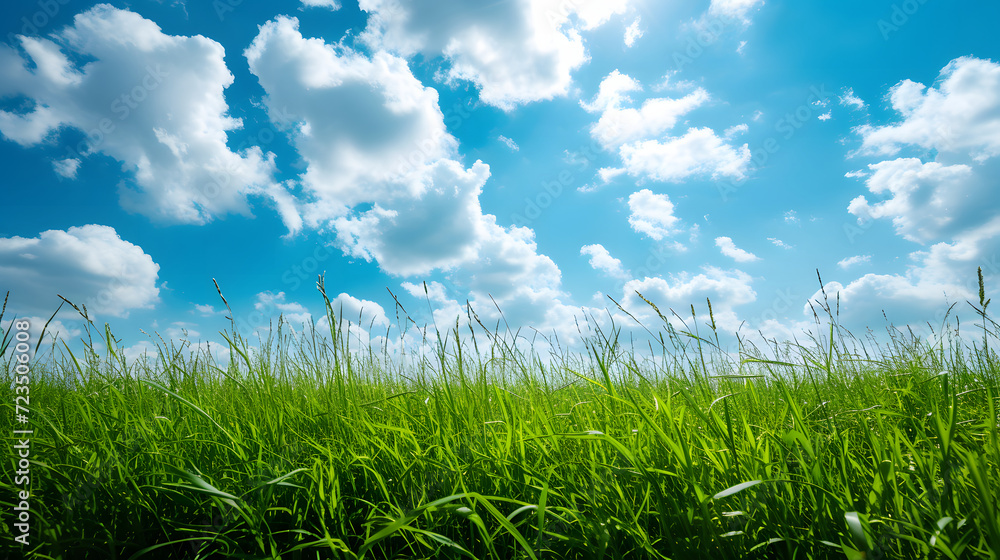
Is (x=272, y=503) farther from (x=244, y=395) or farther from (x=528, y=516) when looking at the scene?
(x=244, y=395)

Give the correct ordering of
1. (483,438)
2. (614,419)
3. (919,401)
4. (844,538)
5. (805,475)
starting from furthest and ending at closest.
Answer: (919,401) → (614,419) → (483,438) → (805,475) → (844,538)

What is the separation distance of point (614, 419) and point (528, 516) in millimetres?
822

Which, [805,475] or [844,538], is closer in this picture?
[844,538]

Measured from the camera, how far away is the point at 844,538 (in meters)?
1.15

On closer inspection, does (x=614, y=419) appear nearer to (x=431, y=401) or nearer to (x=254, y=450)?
(x=431, y=401)

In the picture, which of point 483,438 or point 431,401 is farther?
point 431,401

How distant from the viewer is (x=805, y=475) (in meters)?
1.28

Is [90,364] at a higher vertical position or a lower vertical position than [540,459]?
higher

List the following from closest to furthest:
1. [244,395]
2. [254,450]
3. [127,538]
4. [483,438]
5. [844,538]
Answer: [844,538] → [127,538] → [483,438] → [254,450] → [244,395]

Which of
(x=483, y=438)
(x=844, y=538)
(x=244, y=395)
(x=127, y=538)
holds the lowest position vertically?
(x=844, y=538)

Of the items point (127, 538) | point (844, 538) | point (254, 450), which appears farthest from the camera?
point (254, 450)

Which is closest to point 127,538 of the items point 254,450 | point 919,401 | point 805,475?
point 254,450

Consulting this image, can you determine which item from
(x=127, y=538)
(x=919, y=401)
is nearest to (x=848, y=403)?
(x=919, y=401)

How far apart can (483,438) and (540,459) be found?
0.27 meters
